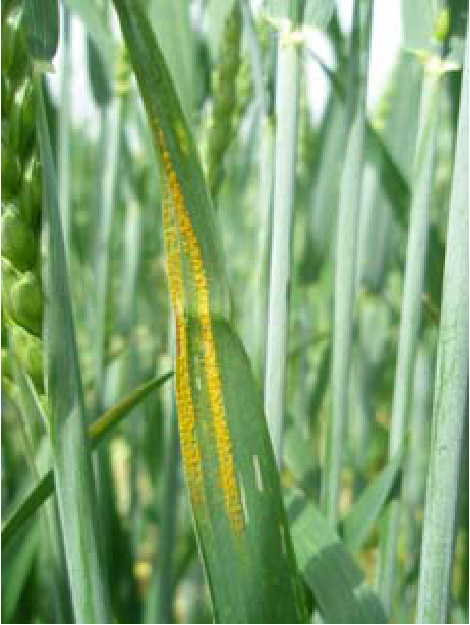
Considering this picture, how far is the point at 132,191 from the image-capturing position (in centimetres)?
116

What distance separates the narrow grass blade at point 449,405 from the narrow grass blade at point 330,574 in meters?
0.08

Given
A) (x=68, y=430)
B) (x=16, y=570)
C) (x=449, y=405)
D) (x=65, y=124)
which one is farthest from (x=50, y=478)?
(x=65, y=124)

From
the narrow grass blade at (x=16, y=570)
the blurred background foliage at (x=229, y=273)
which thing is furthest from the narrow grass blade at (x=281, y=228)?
the narrow grass blade at (x=16, y=570)

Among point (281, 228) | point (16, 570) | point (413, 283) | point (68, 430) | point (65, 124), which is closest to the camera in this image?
point (68, 430)

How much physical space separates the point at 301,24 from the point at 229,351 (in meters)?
0.20

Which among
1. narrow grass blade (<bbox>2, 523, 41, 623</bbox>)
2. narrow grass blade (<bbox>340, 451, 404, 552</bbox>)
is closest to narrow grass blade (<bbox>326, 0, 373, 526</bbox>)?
narrow grass blade (<bbox>340, 451, 404, 552</bbox>)

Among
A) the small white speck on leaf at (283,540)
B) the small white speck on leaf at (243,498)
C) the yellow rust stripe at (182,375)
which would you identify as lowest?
the small white speck on leaf at (283,540)

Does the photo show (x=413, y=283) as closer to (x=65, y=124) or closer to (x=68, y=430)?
(x=68, y=430)

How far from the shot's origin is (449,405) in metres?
0.46

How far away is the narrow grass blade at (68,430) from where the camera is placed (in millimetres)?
404

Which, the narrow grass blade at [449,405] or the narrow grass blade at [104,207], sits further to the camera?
the narrow grass blade at [104,207]

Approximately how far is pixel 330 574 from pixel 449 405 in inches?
6.4

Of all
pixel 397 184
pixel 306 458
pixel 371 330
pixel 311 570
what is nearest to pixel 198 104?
pixel 397 184

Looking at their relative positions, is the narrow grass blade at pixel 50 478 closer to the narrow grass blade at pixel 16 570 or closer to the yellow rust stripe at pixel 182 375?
the yellow rust stripe at pixel 182 375
